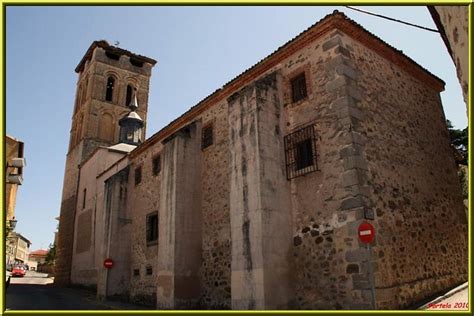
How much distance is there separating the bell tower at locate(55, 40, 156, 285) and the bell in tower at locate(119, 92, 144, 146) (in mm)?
333

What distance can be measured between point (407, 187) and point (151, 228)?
9487mm

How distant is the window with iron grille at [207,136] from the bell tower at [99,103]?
1608cm

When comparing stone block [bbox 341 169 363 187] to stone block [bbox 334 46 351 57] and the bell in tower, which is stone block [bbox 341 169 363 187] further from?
the bell in tower

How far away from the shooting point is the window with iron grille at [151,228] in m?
14.3

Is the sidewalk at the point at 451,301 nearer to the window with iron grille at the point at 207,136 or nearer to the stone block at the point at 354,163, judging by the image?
the stone block at the point at 354,163

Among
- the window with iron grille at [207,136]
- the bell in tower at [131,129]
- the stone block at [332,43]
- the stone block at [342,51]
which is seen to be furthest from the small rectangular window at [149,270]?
the bell in tower at [131,129]

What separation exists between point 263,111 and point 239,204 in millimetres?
2401

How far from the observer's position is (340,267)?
7746 mm

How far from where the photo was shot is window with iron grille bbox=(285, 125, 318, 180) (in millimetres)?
8961

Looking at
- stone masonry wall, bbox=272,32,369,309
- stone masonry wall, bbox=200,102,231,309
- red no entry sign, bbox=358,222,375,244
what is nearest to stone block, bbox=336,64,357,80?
stone masonry wall, bbox=272,32,369,309

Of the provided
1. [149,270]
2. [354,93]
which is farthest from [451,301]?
[149,270]

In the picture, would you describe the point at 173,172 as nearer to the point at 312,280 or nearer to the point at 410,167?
the point at 312,280

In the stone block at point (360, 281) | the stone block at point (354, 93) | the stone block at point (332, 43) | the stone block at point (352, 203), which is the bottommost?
the stone block at point (360, 281)

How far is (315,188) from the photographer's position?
28.5 ft
